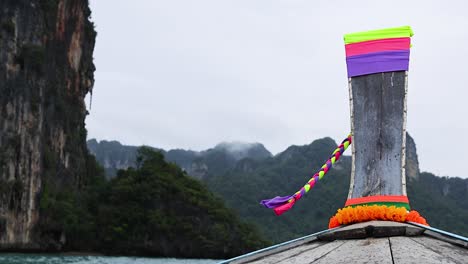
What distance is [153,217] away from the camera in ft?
127

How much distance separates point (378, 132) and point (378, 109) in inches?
5.0

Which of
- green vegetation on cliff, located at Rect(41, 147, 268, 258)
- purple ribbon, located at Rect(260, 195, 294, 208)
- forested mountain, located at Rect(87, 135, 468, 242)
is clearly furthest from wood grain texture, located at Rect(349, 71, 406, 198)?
forested mountain, located at Rect(87, 135, 468, 242)

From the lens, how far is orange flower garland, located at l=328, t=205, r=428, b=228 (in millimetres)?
2988

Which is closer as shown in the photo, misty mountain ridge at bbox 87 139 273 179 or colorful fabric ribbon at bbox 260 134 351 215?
colorful fabric ribbon at bbox 260 134 351 215

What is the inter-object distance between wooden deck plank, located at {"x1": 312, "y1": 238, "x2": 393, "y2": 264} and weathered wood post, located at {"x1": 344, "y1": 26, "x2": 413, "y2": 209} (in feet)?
2.09

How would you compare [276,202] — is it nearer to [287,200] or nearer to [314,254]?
[287,200]

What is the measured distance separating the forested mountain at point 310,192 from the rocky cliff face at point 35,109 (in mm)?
19661

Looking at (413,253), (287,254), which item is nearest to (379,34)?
(287,254)

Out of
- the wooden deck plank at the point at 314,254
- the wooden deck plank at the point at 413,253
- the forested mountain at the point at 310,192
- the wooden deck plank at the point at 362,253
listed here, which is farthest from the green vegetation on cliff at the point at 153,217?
the wooden deck plank at the point at 413,253

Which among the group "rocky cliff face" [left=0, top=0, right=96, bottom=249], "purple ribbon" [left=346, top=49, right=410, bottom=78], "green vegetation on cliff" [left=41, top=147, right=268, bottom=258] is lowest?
"green vegetation on cliff" [left=41, top=147, right=268, bottom=258]

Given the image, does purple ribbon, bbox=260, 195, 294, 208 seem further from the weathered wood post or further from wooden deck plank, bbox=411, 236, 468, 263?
wooden deck plank, bbox=411, 236, 468, 263

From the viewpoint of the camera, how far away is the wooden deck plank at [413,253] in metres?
2.21

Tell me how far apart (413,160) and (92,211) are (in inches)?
1555

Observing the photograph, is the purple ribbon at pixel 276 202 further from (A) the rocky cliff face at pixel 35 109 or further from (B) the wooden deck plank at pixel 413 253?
(A) the rocky cliff face at pixel 35 109
